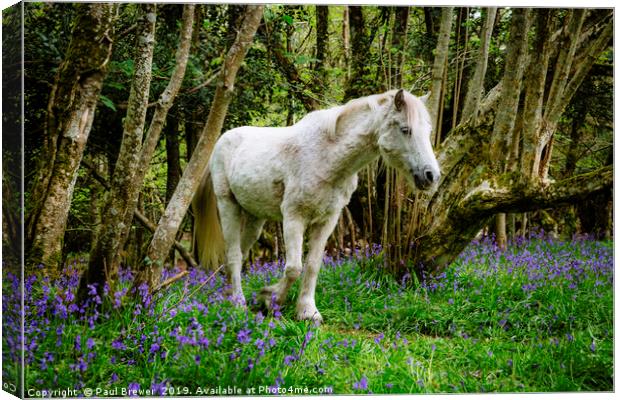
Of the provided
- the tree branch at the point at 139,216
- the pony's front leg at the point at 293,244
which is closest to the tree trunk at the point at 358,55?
the pony's front leg at the point at 293,244

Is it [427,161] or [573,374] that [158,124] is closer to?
[427,161]

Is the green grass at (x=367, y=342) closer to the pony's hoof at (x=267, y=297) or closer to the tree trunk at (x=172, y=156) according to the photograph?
the pony's hoof at (x=267, y=297)

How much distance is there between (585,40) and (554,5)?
99cm

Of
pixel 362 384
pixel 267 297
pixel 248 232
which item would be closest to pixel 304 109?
pixel 248 232

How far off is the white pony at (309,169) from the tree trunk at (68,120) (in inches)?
65.0

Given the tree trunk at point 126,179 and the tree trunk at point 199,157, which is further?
the tree trunk at point 199,157

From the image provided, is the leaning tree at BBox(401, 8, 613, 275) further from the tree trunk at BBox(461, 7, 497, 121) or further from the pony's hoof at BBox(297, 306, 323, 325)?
the pony's hoof at BBox(297, 306, 323, 325)

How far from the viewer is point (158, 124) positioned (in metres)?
4.10

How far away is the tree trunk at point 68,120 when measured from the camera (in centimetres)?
397

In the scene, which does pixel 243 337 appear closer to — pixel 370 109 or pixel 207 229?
pixel 370 109

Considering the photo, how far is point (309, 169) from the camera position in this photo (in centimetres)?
475

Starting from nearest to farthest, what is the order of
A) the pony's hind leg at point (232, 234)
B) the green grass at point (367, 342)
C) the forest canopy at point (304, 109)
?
1. the green grass at point (367, 342)
2. the forest canopy at point (304, 109)
3. the pony's hind leg at point (232, 234)

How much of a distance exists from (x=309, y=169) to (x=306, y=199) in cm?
25

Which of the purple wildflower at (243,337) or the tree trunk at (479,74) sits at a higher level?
the tree trunk at (479,74)
